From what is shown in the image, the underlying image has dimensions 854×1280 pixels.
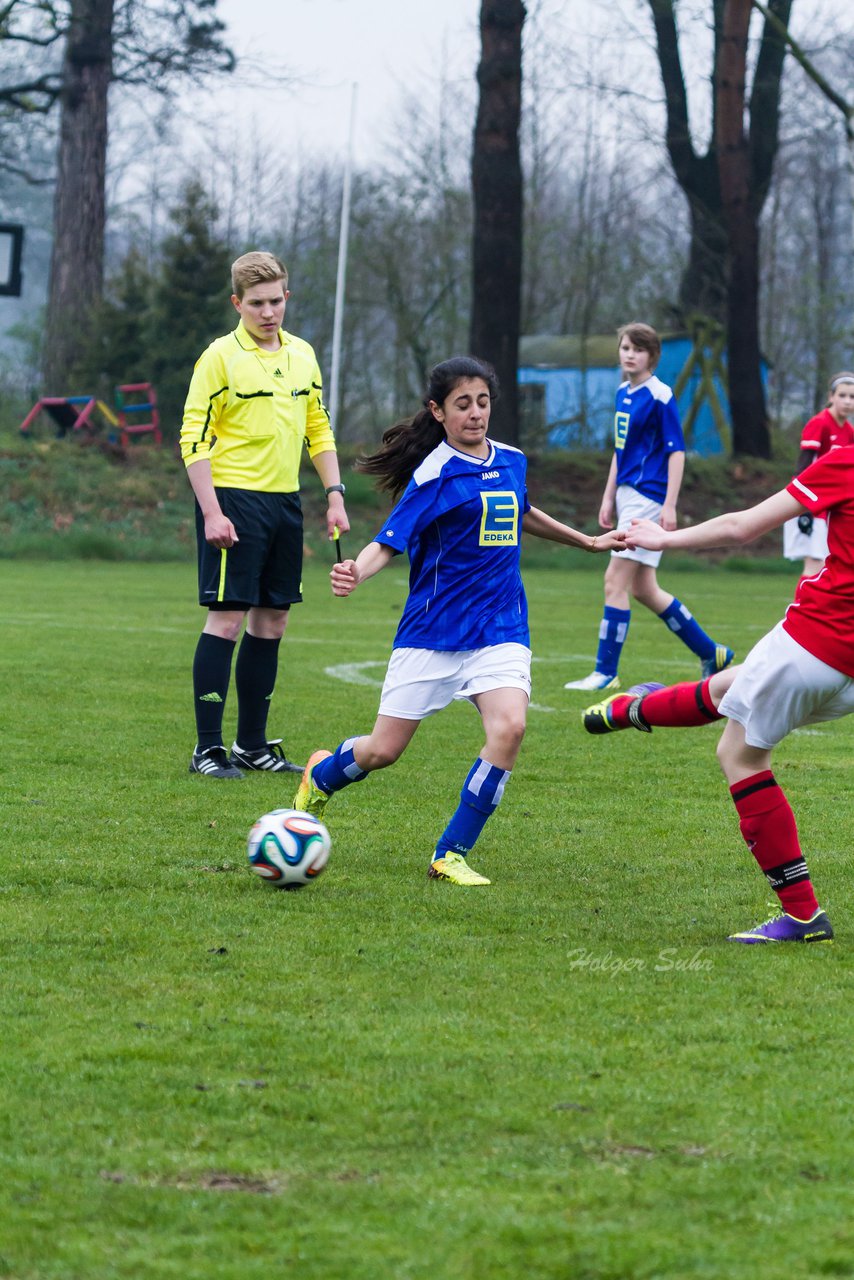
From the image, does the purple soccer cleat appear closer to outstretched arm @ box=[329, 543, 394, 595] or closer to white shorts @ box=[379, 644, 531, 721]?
white shorts @ box=[379, 644, 531, 721]

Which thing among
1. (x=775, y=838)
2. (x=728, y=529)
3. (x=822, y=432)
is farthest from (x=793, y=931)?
(x=822, y=432)

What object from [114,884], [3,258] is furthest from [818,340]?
[114,884]

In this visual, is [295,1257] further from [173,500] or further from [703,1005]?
[173,500]

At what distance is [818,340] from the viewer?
38.6 metres

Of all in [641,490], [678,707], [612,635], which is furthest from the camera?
[641,490]

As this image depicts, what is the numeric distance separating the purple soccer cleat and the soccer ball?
1.25 m

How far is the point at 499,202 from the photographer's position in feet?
75.6

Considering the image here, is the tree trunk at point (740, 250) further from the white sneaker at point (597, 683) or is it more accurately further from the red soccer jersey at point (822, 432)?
the white sneaker at point (597, 683)

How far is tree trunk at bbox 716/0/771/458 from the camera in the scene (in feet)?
84.7

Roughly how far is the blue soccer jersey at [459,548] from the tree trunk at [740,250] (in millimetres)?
22369

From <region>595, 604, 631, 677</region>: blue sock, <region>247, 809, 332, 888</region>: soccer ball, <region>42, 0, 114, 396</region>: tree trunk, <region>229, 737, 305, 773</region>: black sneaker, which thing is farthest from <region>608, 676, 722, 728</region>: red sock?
<region>42, 0, 114, 396</region>: tree trunk

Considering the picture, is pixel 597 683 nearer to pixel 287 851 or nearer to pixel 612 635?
pixel 612 635

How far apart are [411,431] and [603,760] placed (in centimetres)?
260

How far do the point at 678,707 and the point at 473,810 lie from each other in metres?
0.73
